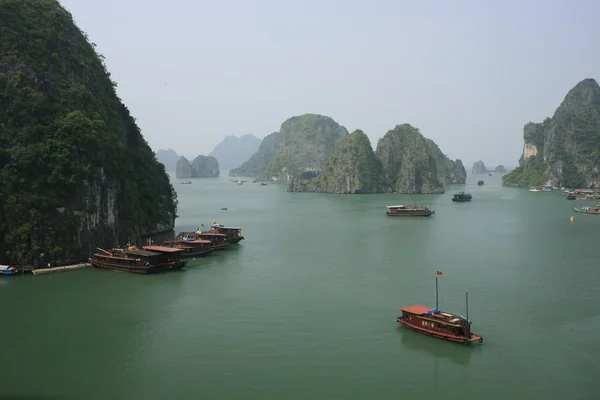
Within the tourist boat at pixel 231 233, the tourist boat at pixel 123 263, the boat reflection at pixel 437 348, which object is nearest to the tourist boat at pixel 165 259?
the tourist boat at pixel 123 263

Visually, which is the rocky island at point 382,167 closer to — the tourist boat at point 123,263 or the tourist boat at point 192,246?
the tourist boat at point 192,246

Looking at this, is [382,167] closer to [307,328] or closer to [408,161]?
[408,161]

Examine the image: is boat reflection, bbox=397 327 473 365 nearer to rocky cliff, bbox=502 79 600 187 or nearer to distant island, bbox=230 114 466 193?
distant island, bbox=230 114 466 193

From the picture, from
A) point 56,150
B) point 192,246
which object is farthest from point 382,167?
point 56,150

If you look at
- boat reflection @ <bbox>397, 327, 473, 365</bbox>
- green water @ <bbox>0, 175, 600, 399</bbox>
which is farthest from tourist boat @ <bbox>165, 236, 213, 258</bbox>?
boat reflection @ <bbox>397, 327, 473, 365</bbox>

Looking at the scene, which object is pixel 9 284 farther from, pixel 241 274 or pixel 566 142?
pixel 566 142
